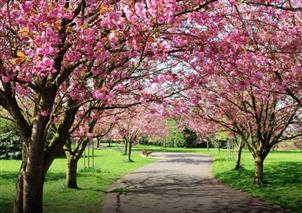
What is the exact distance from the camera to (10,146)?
139ft

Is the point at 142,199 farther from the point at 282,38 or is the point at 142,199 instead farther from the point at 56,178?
the point at 56,178

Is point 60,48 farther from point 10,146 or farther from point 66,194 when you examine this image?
point 10,146

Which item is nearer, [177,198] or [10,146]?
[177,198]

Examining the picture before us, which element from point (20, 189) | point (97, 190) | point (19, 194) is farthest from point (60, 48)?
point (97, 190)

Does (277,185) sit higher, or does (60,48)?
(60,48)

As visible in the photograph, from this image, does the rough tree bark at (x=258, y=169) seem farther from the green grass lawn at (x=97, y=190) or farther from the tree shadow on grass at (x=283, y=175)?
the tree shadow on grass at (x=283, y=175)

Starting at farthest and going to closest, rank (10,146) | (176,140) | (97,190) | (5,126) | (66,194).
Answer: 1. (176,140)
2. (5,126)
3. (10,146)
4. (97,190)
5. (66,194)

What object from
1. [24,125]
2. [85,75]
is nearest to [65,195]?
[24,125]

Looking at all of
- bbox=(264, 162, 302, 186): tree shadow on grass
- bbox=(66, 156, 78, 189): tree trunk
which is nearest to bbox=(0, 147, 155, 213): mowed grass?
bbox=(66, 156, 78, 189): tree trunk

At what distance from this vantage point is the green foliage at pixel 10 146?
1649 inches

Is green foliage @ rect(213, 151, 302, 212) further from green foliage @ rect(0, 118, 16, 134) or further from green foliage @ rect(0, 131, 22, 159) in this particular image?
green foliage @ rect(0, 118, 16, 134)

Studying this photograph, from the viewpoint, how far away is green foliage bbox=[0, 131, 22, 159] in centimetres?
4188

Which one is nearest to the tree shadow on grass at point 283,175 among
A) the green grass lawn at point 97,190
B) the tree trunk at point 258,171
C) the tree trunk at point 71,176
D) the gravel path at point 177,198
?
the green grass lawn at point 97,190

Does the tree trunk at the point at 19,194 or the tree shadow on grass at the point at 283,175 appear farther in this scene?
the tree shadow on grass at the point at 283,175
